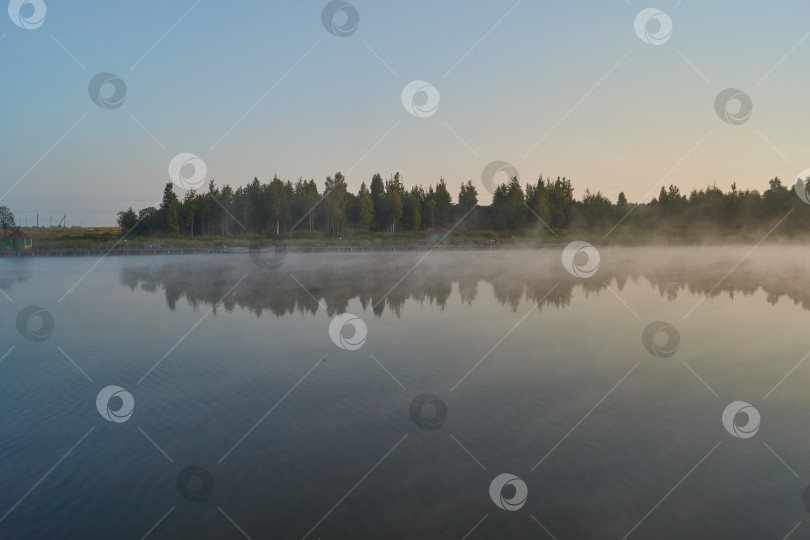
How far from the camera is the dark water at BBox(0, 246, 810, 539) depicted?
32.3 feet

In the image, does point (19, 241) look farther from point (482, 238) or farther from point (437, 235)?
point (482, 238)

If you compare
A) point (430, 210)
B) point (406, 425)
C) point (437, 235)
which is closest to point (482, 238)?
point (437, 235)

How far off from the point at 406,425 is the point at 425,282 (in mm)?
30233

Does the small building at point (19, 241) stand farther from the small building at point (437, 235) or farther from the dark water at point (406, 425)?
the dark water at point (406, 425)

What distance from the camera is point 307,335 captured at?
24.1 m

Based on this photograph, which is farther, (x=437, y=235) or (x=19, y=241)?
(x=437, y=235)

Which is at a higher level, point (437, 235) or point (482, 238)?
point (437, 235)

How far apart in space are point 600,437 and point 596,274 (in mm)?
39700

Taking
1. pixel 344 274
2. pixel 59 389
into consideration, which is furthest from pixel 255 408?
pixel 344 274

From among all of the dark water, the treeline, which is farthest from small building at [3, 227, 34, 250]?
the dark water

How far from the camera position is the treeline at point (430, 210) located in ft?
372

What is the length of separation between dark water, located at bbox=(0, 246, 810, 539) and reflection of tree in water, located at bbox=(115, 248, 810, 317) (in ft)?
13.6

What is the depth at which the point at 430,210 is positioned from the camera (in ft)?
418

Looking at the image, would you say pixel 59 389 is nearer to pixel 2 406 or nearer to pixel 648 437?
pixel 2 406
